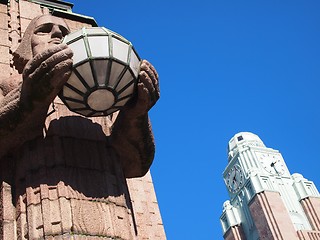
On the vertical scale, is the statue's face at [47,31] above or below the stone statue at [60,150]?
above

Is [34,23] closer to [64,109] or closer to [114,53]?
[64,109]

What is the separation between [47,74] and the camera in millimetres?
3430

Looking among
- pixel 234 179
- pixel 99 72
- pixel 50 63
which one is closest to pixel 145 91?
pixel 99 72

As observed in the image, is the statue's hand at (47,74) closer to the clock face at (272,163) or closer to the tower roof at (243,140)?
the clock face at (272,163)

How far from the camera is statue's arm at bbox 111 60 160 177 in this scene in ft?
12.4

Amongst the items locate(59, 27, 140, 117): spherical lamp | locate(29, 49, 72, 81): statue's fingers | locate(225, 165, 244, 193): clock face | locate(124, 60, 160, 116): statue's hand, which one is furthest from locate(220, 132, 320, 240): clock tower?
locate(29, 49, 72, 81): statue's fingers

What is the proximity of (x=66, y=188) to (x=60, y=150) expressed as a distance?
14.7 inches

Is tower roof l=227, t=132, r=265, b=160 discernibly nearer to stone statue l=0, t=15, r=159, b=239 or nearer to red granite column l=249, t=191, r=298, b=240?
red granite column l=249, t=191, r=298, b=240

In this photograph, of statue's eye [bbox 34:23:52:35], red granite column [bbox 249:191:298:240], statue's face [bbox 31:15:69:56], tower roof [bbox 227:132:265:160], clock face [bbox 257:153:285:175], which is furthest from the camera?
tower roof [bbox 227:132:265:160]

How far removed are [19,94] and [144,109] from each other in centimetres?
97

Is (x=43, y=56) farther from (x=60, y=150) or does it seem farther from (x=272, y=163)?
(x=272, y=163)

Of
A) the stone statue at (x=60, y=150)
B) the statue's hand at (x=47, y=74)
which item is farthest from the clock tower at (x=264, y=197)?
the statue's hand at (x=47, y=74)

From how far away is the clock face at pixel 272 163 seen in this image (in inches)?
2356

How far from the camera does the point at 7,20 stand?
17.9ft
